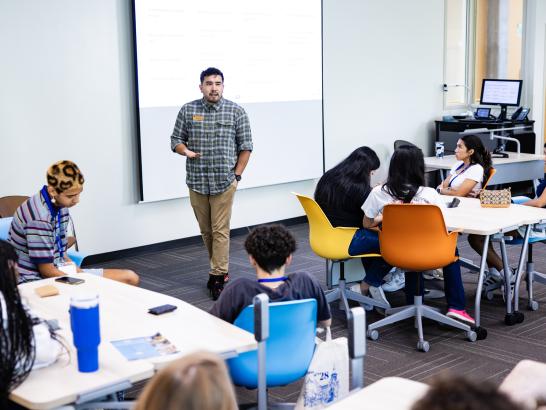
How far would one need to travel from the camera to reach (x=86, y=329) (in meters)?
2.38

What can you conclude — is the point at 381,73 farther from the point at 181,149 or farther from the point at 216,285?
the point at 216,285

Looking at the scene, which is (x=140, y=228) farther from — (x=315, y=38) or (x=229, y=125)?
(x=315, y=38)

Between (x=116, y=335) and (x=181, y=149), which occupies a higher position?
(x=181, y=149)

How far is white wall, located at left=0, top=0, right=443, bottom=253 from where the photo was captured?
595cm

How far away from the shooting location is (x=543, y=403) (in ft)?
7.57

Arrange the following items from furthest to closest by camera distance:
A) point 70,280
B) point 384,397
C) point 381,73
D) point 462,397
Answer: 1. point 381,73
2. point 70,280
3. point 384,397
4. point 462,397

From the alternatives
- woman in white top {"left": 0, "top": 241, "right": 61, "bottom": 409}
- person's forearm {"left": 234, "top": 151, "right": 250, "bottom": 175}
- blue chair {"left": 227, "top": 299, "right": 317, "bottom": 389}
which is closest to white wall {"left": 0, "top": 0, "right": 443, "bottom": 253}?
person's forearm {"left": 234, "top": 151, "right": 250, "bottom": 175}

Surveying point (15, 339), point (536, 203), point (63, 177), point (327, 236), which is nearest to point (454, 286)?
point (327, 236)

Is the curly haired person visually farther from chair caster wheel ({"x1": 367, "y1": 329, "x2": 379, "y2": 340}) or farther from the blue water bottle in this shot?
chair caster wheel ({"x1": 367, "y1": 329, "x2": 379, "y2": 340})

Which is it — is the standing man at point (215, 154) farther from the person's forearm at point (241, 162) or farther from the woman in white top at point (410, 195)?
the woman in white top at point (410, 195)

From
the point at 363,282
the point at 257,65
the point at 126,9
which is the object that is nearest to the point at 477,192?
the point at 363,282

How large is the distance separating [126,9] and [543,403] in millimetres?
5082

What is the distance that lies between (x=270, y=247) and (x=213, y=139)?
266cm

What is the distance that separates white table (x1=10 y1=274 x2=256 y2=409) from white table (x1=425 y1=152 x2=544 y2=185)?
14.9 feet
